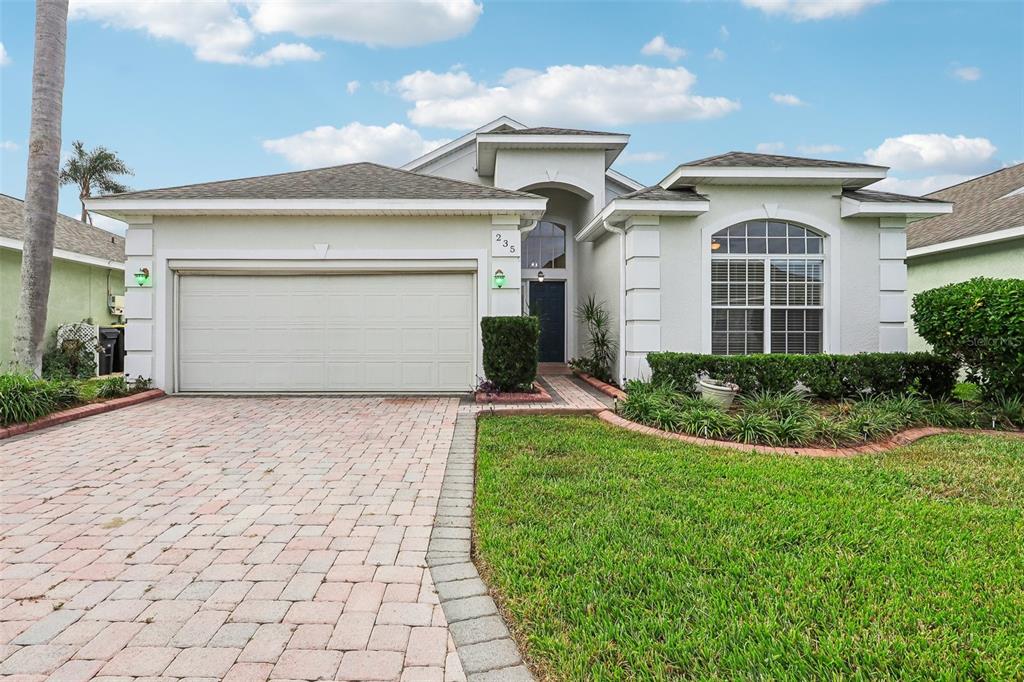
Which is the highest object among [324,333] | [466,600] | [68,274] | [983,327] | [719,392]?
[68,274]

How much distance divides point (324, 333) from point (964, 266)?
44.4 feet

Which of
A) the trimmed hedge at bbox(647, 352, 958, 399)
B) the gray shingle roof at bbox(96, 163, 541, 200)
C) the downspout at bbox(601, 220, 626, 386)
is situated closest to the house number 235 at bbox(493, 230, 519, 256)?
the gray shingle roof at bbox(96, 163, 541, 200)

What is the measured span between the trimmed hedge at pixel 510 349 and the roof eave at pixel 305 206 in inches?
80.7

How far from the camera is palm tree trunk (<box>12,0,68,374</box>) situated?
7984 millimetres

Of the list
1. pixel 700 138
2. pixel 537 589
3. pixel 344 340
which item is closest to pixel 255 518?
pixel 537 589

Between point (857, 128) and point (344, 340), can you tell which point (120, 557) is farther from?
point (857, 128)

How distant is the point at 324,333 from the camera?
374 inches

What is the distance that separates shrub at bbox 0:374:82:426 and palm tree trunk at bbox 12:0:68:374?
1.15 meters

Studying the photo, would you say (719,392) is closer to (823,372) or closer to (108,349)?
(823,372)

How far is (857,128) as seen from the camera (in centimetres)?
1452

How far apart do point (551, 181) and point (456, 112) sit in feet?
39.4

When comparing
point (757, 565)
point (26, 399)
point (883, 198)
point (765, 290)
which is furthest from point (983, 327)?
point (26, 399)

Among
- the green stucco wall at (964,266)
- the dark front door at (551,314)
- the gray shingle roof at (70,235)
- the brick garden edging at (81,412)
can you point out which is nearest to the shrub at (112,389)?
the brick garden edging at (81,412)

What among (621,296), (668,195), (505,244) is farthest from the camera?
(621,296)
